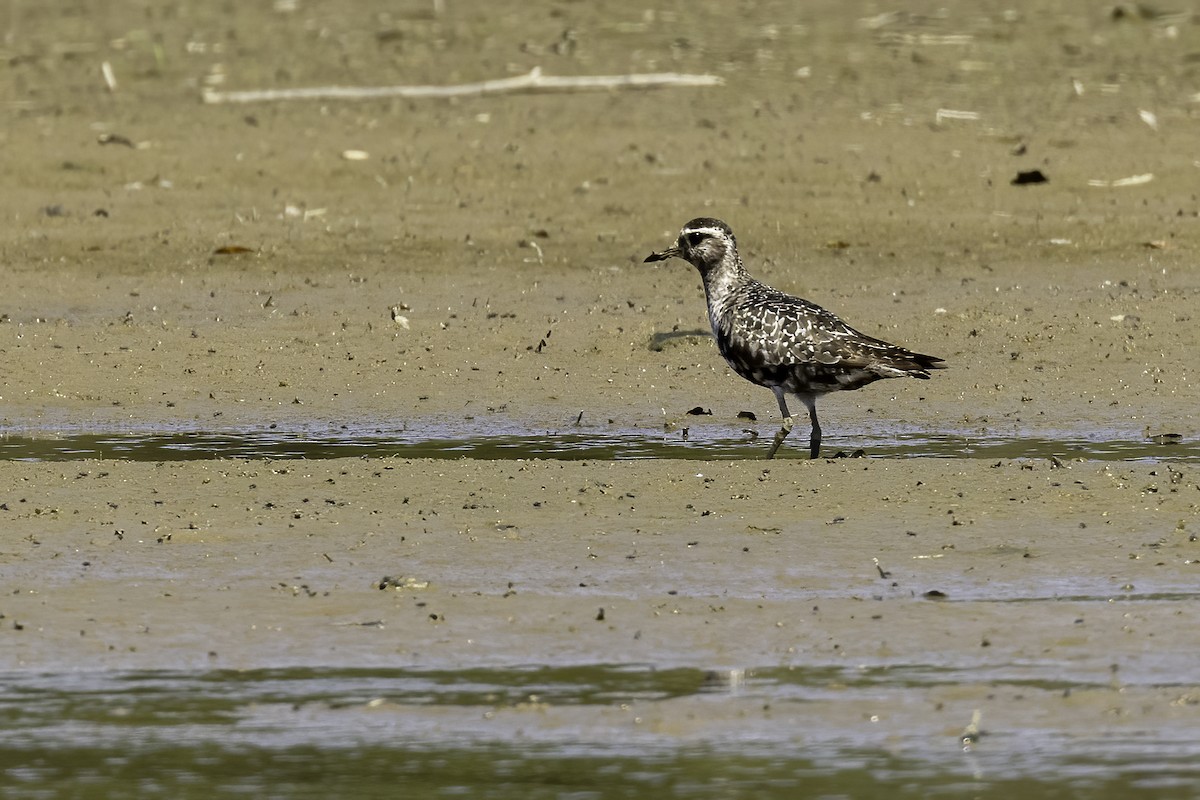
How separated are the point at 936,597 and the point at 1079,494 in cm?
176

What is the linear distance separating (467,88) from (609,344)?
7.64m

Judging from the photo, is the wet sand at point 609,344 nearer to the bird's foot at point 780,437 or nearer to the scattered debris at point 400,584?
the scattered debris at point 400,584

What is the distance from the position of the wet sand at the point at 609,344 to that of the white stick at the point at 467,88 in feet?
0.68

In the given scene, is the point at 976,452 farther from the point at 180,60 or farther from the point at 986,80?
the point at 180,60

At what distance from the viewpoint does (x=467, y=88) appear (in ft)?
69.3

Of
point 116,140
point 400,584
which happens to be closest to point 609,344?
point 400,584

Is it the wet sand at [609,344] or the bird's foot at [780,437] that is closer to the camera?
the wet sand at [609,344]

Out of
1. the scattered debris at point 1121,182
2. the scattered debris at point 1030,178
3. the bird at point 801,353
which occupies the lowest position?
the bird at point 801,353

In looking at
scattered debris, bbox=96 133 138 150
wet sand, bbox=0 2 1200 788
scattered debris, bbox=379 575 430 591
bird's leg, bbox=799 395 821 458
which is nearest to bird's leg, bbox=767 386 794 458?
bird's leg, bbox=799 395 821 458

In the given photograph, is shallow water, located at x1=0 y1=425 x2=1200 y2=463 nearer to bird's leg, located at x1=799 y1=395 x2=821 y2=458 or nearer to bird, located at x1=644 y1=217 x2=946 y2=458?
bird's leg, located at x1=799 y1=395 x2=821 y2=458

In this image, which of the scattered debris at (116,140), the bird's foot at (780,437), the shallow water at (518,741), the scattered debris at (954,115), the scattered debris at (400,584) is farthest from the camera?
the scattered debris at (954,115)

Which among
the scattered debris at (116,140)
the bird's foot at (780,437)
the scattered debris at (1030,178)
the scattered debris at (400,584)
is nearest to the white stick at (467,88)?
the scattered debris at (116,140)

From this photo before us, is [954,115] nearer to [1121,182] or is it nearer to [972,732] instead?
[1121,182]

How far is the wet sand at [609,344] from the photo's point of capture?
7895mm
